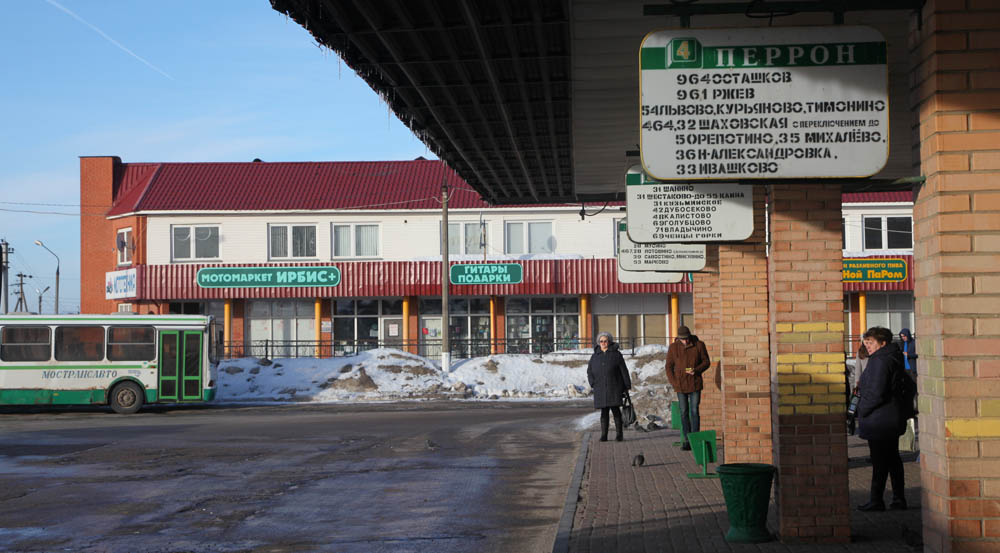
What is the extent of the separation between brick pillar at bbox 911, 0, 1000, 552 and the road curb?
3672mm

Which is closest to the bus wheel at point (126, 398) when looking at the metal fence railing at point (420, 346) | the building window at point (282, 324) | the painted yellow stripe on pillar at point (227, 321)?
the metal fence railing at point (420, 346)

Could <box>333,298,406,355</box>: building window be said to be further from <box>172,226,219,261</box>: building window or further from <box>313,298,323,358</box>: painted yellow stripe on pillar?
<box>172,226,219,261</box>: building window

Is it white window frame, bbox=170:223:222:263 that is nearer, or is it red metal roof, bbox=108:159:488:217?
white window frame, bbox=170:223:222:263

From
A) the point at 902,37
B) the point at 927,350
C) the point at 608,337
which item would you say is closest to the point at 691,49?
the point at 927,350

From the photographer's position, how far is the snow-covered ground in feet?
113

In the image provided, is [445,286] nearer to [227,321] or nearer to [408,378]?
[408,378]

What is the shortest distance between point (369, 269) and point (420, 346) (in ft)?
12.6

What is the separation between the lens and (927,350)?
5.57 metres

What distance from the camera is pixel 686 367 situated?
1570cm

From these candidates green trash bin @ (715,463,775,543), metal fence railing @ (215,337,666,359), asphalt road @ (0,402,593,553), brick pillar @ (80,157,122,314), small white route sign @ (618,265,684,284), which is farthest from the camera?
brick pillar @ (80,157,122,314)

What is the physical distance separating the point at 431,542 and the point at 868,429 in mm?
4037

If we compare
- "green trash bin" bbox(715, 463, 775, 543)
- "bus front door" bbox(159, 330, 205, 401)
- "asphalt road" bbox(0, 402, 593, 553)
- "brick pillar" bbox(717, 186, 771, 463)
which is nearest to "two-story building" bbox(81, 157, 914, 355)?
"bus front door" bbox(159, 330, 205, 401)

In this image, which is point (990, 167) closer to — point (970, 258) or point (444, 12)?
point (970, 258)

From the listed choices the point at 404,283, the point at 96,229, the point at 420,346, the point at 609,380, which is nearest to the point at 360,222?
the point at 404,283
